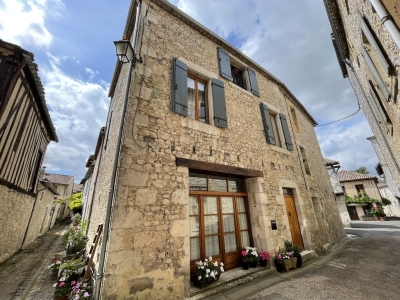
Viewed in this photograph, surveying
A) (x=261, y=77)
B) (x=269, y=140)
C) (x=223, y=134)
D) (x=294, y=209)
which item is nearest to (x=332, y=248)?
(x=294, y=209)

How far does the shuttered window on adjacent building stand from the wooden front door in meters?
3.83

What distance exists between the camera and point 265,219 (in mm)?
4426

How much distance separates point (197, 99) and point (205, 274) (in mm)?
3831

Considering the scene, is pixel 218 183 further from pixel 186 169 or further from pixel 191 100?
pixel 191 100

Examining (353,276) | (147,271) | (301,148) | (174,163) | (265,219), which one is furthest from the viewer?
(301,148)

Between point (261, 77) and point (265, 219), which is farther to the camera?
point (261, 77)

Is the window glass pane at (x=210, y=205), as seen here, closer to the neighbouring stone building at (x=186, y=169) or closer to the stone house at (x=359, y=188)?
the neighbouring stone building at (x=186, y=169)

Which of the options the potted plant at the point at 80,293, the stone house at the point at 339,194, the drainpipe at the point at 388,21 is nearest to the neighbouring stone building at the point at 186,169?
the potted plant at the point at 80,293

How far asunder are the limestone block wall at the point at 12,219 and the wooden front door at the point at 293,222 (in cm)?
831

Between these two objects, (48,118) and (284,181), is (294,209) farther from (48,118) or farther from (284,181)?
(48,118)

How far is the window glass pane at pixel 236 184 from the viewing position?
4605 mm

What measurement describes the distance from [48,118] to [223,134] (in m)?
7.66

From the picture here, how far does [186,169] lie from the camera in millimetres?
3506

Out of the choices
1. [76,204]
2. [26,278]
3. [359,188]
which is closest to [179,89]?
[26,278]
